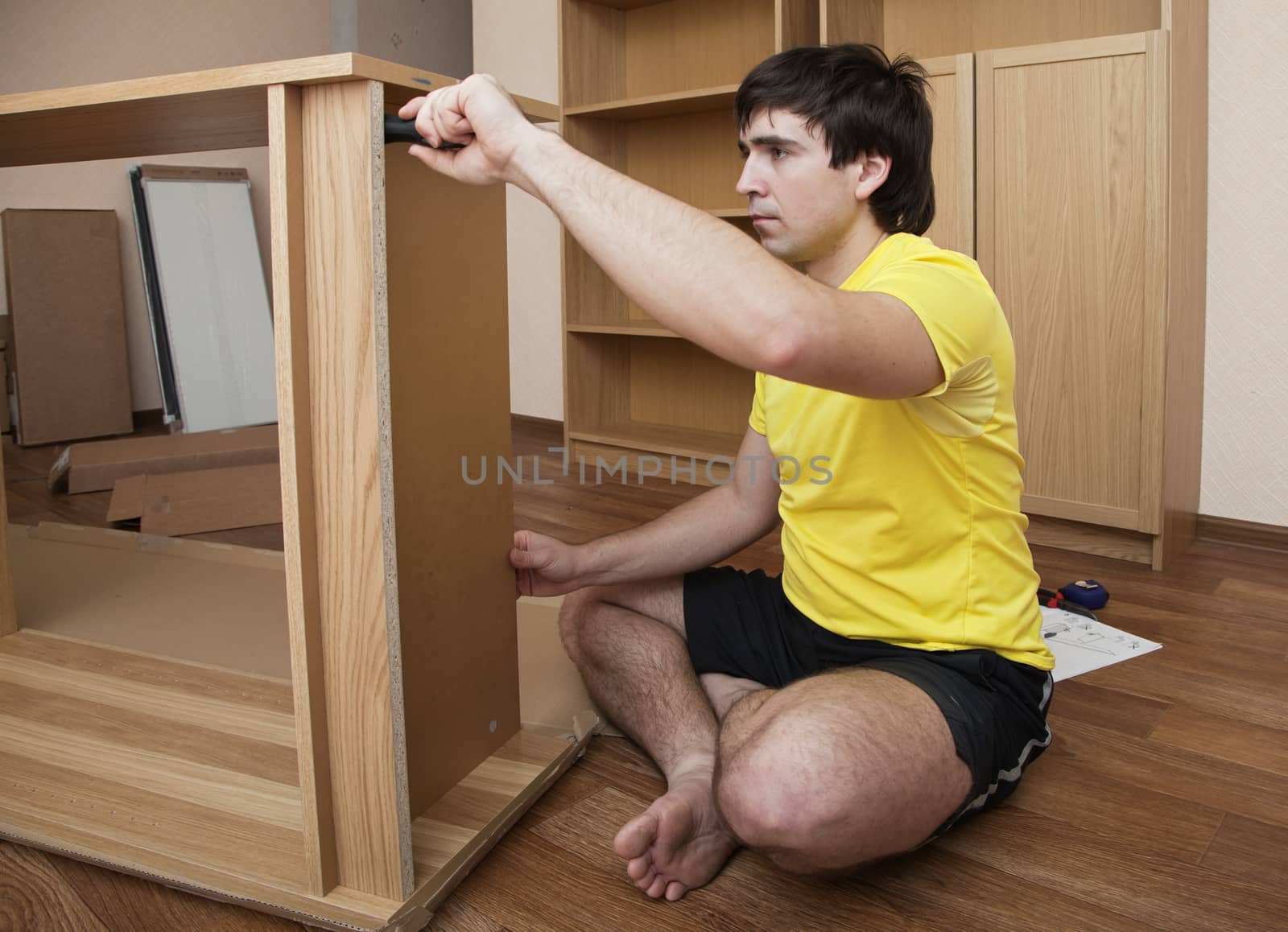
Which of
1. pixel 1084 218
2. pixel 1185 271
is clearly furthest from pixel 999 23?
pixel 1185 271

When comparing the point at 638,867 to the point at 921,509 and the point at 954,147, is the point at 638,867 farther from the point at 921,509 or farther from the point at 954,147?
the point at 954,147

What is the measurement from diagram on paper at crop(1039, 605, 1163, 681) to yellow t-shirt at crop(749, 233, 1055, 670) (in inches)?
22.1

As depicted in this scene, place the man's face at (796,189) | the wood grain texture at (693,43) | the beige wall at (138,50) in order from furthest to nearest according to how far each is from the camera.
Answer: the beige wall at (138,50) < the wood grain texture at (693,43) < the man's face at (796,189)

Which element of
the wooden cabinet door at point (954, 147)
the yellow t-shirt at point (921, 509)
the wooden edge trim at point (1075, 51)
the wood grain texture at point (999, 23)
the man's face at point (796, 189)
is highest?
the wood grain texture at point (999, 23)

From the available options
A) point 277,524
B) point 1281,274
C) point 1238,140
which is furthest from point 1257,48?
point 277,524

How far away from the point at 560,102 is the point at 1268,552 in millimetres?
2446

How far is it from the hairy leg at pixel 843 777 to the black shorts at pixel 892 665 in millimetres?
31

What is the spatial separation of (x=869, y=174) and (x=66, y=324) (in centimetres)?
370

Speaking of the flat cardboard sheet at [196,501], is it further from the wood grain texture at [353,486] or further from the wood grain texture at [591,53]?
the wood grain texture at [353,486]

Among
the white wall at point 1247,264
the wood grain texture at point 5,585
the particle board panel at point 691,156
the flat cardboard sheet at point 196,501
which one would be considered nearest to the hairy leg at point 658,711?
Result: the wood grain texture at point 5,585

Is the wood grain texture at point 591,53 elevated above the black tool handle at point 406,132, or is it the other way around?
the wood grain texture at point 591,53

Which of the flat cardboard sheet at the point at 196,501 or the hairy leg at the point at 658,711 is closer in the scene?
the hairy leg at the point at 658,711

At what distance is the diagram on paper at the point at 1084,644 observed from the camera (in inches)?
68.3

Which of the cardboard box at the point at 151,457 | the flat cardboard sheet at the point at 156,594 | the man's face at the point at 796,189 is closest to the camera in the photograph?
the man's face at the point at 796,189
